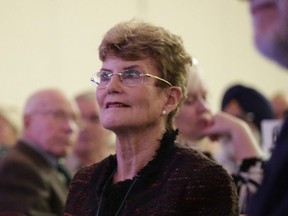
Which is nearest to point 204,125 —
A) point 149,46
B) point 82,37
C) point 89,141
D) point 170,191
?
point 149,46

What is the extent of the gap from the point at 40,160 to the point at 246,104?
1173 millimetres

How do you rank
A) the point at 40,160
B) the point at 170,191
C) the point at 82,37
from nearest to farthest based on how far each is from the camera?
1. the point at 170,191
2. the point at 40,160
3. the point at 82,37

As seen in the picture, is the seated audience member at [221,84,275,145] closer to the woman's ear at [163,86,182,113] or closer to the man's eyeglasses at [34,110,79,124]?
the man's eyeglasses at [34,110,79,124]

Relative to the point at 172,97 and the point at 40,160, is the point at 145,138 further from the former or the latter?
the point at 40,160

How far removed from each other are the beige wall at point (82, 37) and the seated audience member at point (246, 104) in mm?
3050

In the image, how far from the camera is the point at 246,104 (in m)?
3.52

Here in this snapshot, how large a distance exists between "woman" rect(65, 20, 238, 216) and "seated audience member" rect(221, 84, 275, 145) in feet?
3.99

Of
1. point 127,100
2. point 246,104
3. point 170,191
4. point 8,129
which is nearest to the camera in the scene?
point 170,191

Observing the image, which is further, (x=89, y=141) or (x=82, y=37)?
(x=82, y=37)

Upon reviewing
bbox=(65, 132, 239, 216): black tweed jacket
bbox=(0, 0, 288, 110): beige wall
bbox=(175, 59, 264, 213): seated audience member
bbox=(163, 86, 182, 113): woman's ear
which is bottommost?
bbox=(65, 132, 239, 216): black tweed jacket

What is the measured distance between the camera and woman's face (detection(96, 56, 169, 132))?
2213 millimetres

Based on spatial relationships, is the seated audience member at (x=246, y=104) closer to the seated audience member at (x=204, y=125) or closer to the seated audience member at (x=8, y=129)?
the seated audience member at (x=204, y=125)

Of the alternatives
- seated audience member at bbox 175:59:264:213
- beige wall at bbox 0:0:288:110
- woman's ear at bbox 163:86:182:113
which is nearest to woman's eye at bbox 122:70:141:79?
woman's ear at bbox 163:86:182:113

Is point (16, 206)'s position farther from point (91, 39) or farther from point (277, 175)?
point (91, 39)
